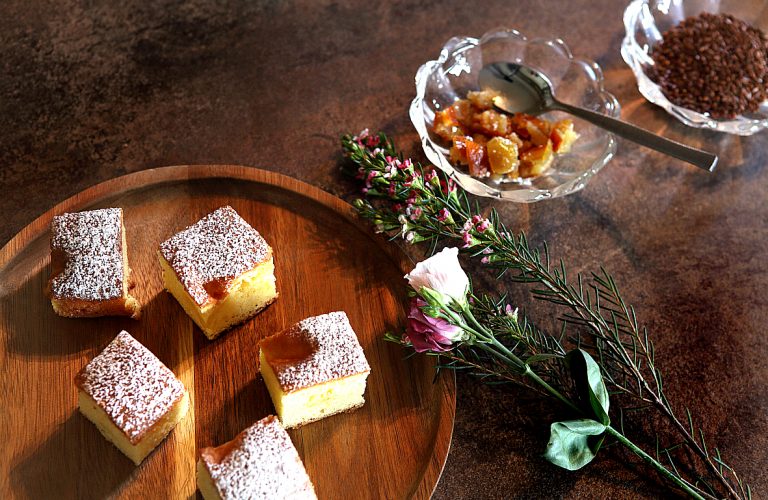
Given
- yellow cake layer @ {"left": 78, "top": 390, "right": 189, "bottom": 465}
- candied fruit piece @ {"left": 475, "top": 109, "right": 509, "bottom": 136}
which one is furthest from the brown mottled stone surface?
yellow cake layer @ {"left": 78, "top": 390, "right": 189, "bottom": 465}

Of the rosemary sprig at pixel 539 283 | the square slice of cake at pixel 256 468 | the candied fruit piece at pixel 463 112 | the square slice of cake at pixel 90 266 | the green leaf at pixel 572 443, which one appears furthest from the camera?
the candied fruit piece at pixel 463 112

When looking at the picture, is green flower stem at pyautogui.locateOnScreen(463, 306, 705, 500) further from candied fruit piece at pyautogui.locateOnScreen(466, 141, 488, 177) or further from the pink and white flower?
candied fruit piece at pyautogui.locateOnScreen(466, 141, 488, 177)

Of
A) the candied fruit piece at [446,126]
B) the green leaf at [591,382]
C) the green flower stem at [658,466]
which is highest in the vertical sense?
the candied fruit piece at [446,126]

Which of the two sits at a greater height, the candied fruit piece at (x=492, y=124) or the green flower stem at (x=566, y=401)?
the candied fruit piece at (x=492, y=124)

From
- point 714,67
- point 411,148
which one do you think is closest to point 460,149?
point 411,148

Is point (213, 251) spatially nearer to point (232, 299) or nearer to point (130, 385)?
point (232, 299)

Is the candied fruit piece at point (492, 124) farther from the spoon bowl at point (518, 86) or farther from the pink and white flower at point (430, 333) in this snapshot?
the pink and white flower at point (430, 333)

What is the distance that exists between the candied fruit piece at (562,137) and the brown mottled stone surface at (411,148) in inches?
9.2

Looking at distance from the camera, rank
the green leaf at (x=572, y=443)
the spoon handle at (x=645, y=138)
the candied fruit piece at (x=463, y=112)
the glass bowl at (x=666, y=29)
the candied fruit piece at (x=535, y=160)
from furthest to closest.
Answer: the glass bowl at (x=666, y=29) < the candied fruit piece at (x=463, y=112) < the candied fruit piece at (x=535, y=160) < the spoon handle at (x=645, y=138) < the green leaf at (x=572, y=443)

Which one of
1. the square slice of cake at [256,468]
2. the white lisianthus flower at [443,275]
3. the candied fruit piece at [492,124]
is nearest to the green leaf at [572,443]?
the white lisianthus flower at [443,275]

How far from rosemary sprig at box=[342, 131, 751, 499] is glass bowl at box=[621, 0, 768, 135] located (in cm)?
93

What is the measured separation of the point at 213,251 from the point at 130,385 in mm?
539

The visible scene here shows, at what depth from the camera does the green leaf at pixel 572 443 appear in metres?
2.29

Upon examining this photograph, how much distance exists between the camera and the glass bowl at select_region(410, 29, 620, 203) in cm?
289
